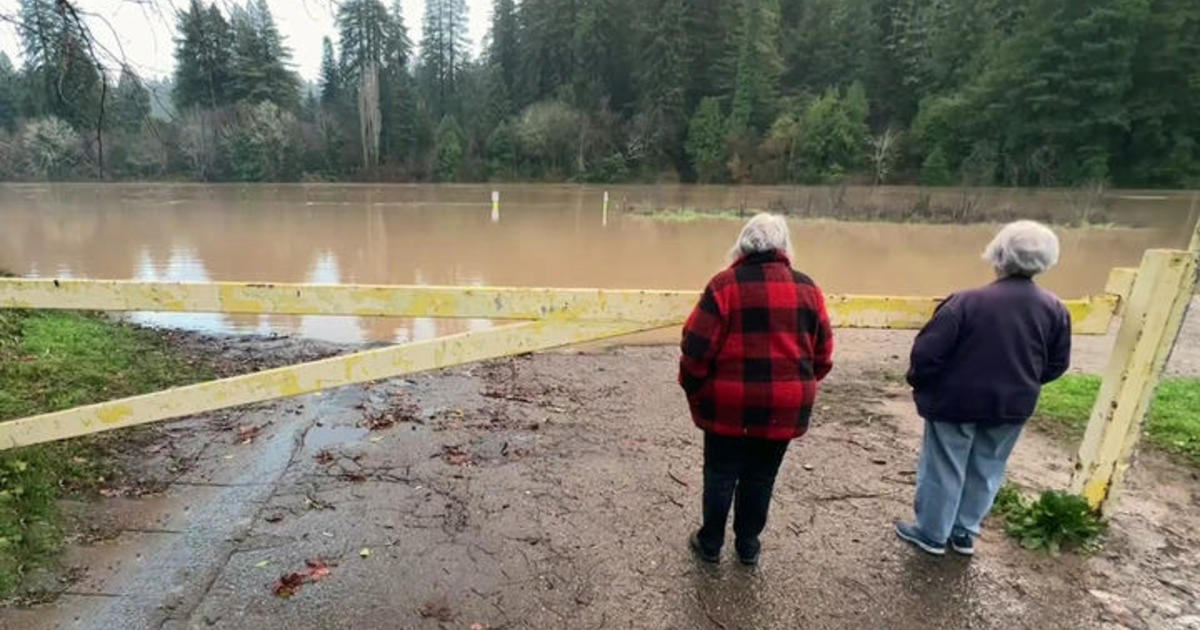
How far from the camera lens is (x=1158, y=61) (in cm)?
4450

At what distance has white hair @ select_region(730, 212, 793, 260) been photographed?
2.66 metres

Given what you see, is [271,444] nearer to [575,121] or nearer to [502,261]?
[502,261]

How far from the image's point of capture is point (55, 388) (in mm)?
4996

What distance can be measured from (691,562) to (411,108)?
2586 inches

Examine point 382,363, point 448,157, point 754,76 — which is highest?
point 754,76

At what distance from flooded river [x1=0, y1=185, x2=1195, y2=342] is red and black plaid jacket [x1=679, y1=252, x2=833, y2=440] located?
7337mm

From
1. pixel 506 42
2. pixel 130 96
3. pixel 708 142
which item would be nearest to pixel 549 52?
pixel 506 42

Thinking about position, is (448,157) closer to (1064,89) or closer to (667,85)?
(667,85)

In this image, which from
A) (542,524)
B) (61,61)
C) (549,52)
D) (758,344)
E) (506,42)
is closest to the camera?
(758,344)

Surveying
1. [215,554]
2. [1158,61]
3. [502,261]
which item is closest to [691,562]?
[215,554]

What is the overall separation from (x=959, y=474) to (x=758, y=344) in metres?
1.25

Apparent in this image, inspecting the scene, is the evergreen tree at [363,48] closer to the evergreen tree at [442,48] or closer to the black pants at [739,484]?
the evergreen tree at [442,48]

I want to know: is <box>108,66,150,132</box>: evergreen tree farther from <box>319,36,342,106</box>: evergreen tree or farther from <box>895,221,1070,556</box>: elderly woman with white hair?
<box>319,36,342,106</box>: evergreen tree

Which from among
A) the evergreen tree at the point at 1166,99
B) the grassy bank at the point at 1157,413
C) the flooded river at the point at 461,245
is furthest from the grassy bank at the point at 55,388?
the evergreen tree at the point at 1166,99
